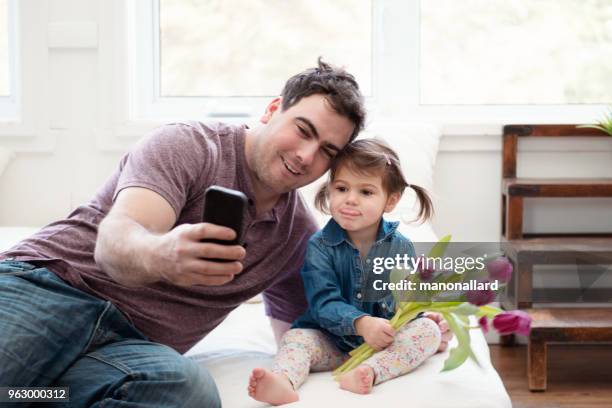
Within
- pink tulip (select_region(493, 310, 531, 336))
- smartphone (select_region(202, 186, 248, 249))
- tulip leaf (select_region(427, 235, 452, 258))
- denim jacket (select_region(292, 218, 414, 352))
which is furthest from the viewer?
denim jacket (select_region(292, 218, 414, 352))

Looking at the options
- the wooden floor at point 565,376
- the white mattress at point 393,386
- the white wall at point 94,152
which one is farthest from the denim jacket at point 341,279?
the white wall at point 94,152

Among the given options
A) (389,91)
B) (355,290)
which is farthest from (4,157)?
(355,290)

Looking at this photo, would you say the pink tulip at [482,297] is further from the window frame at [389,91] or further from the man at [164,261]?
the window frame at [389,91]

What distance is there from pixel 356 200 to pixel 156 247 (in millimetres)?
548

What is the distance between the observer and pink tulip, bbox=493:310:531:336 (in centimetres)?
118

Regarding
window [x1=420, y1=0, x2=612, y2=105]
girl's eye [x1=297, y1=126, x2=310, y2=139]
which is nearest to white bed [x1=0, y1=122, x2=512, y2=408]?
girl's eye [x1=297, y1=126, x2=310, y2=139]

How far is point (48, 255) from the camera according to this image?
1483 millimetres

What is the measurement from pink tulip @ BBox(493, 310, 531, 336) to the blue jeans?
50 cm

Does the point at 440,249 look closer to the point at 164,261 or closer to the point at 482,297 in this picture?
the point at 482,297

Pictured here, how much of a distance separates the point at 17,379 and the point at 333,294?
0.57 metres

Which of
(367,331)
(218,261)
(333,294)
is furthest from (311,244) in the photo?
(218,261)

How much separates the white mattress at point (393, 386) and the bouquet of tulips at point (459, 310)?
2.5 inches

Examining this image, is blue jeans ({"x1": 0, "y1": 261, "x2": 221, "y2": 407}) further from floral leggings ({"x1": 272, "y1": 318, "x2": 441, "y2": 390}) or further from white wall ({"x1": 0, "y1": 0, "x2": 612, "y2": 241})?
white wall ({"x1": 0, "y1": 0, "x2": 612, "y2": 241})

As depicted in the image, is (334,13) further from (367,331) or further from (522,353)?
(367,331)
